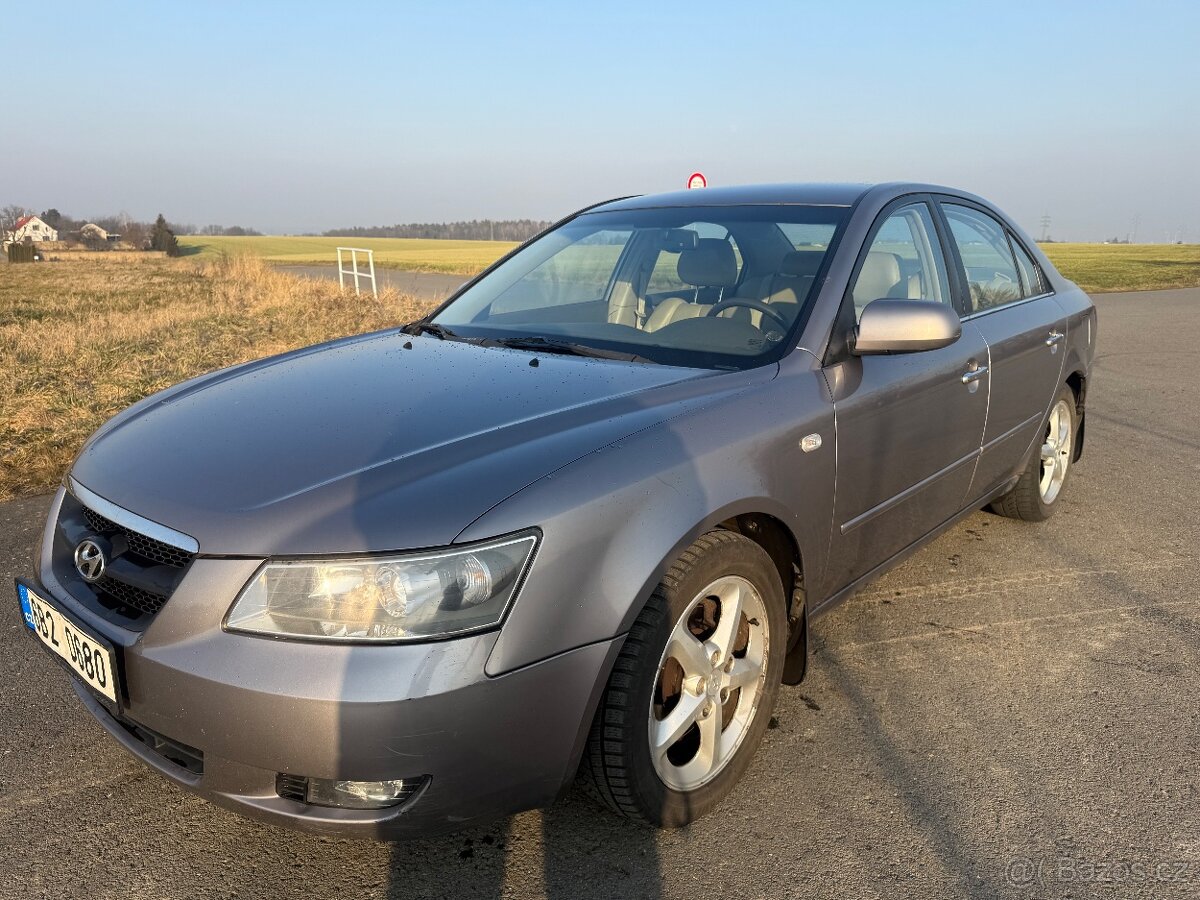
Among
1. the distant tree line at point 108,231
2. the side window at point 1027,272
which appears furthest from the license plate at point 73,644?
the distant tree line at point 108,231

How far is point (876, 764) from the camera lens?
255cm

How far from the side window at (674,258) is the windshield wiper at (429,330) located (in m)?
0.75

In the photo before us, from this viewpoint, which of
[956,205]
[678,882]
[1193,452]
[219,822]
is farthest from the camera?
[1193,452]

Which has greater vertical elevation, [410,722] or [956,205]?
[956,205]

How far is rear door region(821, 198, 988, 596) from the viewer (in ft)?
8.98

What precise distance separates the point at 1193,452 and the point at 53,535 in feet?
21.0

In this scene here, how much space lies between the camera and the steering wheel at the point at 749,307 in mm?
2825

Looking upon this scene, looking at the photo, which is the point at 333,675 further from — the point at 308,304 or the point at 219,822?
the point at 308,304

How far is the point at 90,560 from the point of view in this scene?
6.89 ft

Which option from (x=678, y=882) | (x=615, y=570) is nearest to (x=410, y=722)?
(x=615, y=570)

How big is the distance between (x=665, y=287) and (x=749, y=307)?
0.43 meters

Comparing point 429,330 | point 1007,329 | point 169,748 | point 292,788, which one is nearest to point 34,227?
point 429,330

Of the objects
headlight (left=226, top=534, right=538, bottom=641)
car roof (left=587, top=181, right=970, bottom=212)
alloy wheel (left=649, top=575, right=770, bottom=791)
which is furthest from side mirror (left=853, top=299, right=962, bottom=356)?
headlight (left=226, top=534, right=538, bottom=641)

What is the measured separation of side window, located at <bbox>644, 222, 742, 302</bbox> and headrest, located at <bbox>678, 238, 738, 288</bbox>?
15 millimetres
